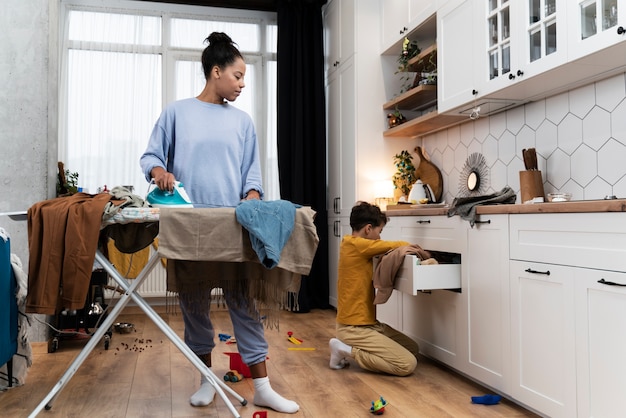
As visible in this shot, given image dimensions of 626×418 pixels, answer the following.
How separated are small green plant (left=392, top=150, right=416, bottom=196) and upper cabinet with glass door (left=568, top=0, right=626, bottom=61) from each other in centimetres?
188

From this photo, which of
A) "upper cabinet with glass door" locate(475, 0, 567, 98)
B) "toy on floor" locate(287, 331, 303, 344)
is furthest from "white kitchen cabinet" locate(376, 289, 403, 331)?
"upper cabinet with glass door" locate(475, 0, 567, 98)

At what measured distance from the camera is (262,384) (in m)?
2.14

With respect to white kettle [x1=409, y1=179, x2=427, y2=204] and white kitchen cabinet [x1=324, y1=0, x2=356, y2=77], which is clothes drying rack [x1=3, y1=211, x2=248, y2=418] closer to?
white kettle [x1=409, y1=179, x2=427, y2=204]

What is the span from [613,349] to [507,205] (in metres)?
0.69

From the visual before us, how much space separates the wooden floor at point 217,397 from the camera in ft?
7.02

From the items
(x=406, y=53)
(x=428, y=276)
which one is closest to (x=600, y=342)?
(x=428, y=276)

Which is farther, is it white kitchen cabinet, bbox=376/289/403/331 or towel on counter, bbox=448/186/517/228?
white kitchen cabinet, bbox=376/289/403/331

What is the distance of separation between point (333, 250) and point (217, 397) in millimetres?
2424

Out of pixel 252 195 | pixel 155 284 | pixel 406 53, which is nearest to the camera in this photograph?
pixel 252 195

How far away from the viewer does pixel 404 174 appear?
4051 millimetres

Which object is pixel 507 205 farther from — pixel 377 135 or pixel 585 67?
pixel 377 135

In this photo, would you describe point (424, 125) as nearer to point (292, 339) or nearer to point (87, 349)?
point (292, 339)

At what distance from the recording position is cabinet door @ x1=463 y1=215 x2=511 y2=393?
7.37 ft

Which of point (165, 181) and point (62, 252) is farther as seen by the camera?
point (165, 181)
